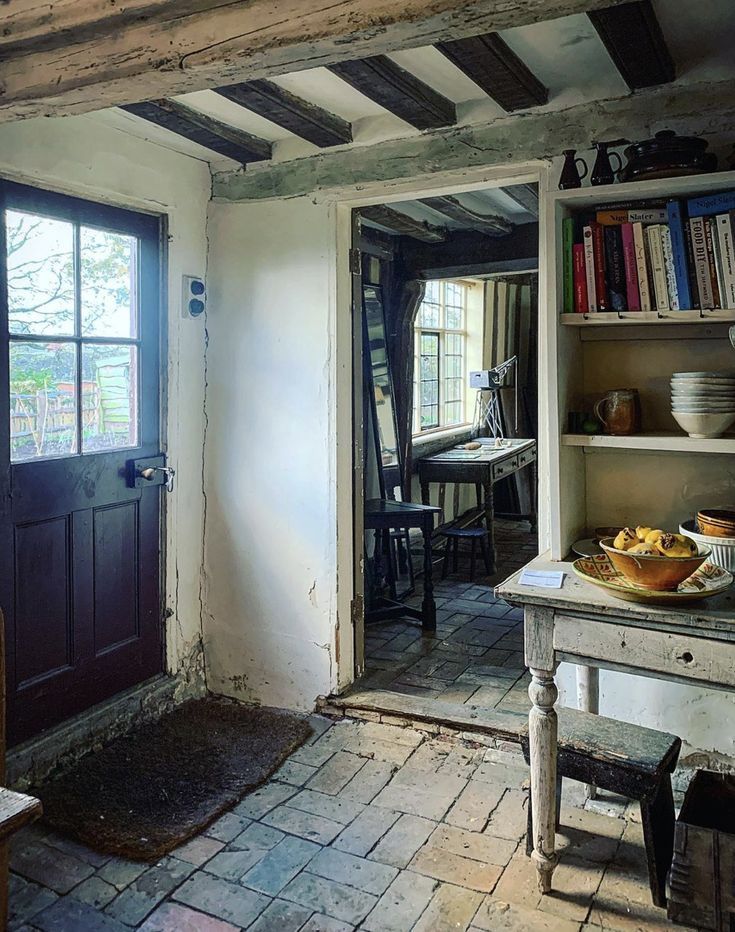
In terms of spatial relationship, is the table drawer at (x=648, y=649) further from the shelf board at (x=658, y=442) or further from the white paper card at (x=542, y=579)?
the shelf board at (x=658, y=442)

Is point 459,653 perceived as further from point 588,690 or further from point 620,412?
point 620,412

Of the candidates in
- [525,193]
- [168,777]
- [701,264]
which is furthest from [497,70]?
[168,777]

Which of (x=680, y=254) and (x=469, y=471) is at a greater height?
(x=680, y=254)

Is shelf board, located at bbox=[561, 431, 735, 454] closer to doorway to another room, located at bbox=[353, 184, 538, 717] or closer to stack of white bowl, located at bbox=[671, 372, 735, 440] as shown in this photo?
stack of white bowl, located at bbox=[671, 372, 735, 440]

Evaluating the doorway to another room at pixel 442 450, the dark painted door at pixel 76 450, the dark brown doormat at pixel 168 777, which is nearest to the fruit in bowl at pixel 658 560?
the doorway to another room at pixel 442 450

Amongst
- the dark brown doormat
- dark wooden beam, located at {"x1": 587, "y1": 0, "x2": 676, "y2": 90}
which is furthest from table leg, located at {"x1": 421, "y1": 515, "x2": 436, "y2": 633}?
dark wooden beam, located at {"x1": 587, "y1": 0, "x2": 676, "y2": 90}

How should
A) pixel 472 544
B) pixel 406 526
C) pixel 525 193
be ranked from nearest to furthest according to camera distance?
pixel 525 193
pixel 406 526
pixel 472 544

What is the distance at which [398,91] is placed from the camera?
274cm

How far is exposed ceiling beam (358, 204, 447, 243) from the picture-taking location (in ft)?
14.3

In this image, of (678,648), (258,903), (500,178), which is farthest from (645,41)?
(258,903)

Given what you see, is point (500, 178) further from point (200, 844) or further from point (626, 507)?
point (200, 844)

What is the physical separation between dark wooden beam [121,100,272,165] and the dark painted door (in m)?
0.42

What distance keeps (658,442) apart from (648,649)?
27.3 inches

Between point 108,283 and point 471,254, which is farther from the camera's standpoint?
point 471,254
